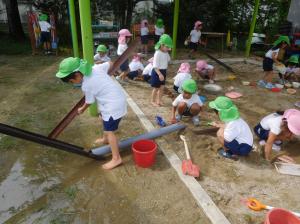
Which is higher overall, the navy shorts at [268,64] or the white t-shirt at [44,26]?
the white t-shirt at [44,26]

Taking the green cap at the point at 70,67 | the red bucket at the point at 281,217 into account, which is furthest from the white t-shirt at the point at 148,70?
the red bucket at the point at 281,217

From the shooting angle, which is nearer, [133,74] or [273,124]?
[273,124]

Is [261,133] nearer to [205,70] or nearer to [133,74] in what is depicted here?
[205,70]

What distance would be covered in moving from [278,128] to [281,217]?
1269 mm

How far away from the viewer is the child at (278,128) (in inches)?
130

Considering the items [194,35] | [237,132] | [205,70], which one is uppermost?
[194,35]

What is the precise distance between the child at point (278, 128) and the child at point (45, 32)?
8439mm

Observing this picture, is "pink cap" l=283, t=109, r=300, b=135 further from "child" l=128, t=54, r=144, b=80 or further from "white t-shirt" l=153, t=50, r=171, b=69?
"child" l=128, t=54, r=144, b=80

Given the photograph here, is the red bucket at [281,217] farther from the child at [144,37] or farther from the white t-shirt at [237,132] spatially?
the child at [144,37]

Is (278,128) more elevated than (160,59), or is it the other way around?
(160,59)

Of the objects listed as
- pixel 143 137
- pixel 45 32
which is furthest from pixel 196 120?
pixel 45 32

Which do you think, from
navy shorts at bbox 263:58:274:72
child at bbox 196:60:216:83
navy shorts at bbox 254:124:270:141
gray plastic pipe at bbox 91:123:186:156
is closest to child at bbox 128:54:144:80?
child at bbox 196:60:216:83

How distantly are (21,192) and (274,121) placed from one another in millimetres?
3180

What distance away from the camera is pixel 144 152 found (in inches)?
132
